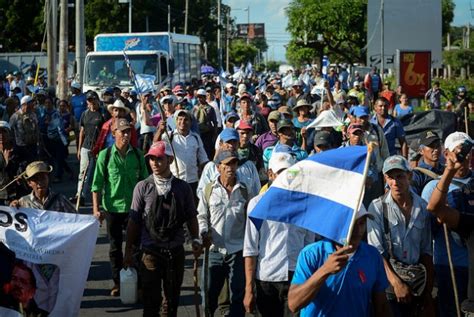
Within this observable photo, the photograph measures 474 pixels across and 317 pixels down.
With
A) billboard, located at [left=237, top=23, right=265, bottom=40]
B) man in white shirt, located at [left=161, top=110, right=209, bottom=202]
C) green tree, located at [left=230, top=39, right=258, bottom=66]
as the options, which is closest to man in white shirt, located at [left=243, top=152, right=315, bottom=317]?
man in white shirt, located at [left=161, top=110, right=209, bottom=202]

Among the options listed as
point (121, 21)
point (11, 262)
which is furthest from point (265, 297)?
point (121, 21)

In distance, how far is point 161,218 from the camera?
7828 mm

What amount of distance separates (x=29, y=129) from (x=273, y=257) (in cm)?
829

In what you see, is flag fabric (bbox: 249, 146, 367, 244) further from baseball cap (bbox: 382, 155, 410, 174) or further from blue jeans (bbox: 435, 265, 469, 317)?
blue jeans (bbox: 435, 265, 469, 317)

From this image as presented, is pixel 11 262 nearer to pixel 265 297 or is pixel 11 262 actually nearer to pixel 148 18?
pixel 265 297

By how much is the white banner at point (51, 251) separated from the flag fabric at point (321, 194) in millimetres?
2390

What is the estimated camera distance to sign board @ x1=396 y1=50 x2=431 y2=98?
2762 centimetres

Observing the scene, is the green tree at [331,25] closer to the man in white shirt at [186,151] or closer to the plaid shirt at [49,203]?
the man in white shirt at [186,151]

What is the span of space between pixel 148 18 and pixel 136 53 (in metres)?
46.1

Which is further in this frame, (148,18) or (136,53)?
(148,18)

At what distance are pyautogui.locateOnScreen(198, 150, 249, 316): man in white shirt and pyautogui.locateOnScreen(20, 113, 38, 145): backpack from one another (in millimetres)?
6899

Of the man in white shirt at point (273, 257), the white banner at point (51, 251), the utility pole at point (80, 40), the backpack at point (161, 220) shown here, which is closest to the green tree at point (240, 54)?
the utility pole at point (80, 40)

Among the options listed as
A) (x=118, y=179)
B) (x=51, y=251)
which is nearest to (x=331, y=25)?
(x=118, y=179)

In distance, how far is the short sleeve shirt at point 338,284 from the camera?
4.96m
